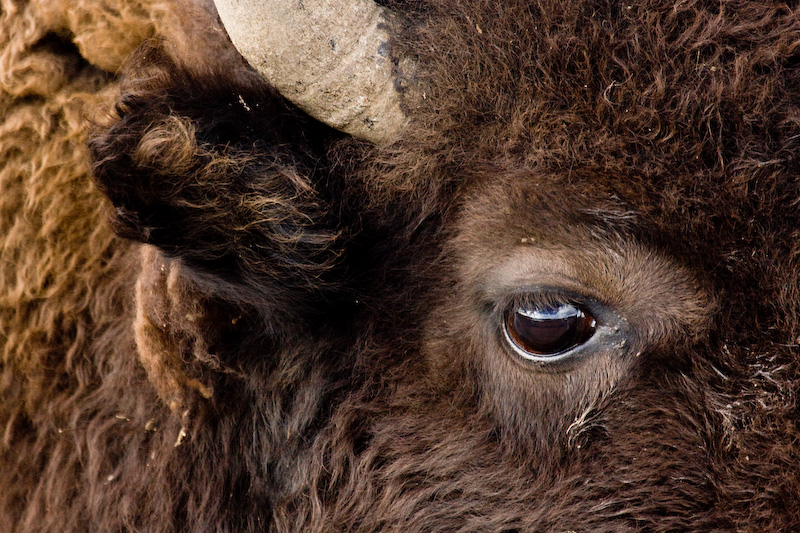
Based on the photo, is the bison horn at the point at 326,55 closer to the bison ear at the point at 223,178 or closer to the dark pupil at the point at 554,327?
the bison ear at the point at 223,178

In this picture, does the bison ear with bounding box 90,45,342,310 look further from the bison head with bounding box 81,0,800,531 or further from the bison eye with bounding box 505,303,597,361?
the bison eye with bounding box 505,303,597,361

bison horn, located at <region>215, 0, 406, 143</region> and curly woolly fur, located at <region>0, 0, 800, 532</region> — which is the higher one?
bison horn, located at <region>215, 0, 406, 143</region>

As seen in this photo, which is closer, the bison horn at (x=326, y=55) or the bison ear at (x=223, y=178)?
the bison horn at (x=326, y=55)

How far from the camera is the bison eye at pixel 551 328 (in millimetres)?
2281

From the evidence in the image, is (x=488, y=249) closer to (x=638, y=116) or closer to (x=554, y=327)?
(x=554, y=327)

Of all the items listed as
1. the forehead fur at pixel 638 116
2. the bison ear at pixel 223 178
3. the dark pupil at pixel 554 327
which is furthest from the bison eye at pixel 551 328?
the bison ear at pixel 223 178

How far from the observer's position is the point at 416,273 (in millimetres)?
2518

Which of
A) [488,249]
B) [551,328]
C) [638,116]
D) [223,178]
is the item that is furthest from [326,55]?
[551,328]

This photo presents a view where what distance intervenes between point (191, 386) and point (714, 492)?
1.60 metres

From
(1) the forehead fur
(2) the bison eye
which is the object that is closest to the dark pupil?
(2) the bison eye

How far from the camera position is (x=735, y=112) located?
2.12 metres

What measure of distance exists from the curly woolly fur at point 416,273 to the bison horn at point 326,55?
10 cm

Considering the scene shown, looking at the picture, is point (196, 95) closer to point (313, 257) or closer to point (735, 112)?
point (313, 257)

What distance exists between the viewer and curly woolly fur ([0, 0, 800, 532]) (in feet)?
7.00
